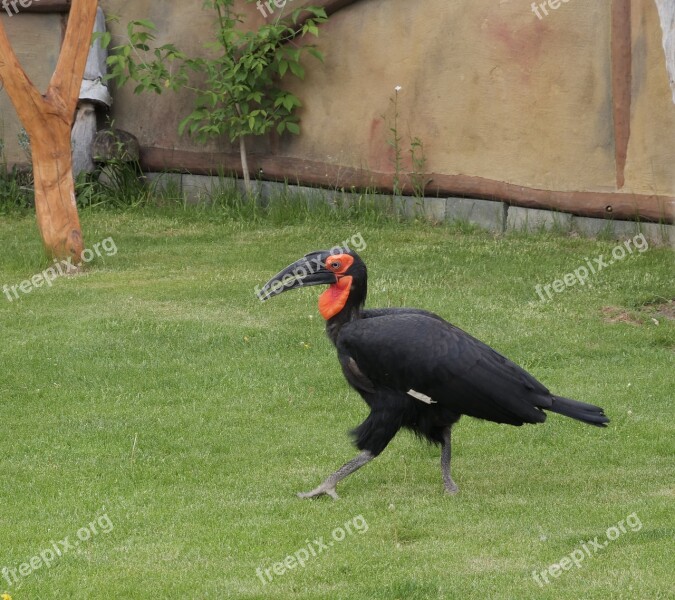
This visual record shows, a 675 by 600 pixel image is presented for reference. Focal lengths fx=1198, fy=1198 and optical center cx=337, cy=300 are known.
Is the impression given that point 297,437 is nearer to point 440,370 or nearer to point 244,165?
point 440,370

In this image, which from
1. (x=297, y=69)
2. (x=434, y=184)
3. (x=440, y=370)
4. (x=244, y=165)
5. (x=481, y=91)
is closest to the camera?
(x=440, y=370)

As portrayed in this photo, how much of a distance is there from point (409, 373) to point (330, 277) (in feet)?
2.15

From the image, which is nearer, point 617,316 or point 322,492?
point 322,492

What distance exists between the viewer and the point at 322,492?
20.7 feet

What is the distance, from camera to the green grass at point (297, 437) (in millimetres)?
5328

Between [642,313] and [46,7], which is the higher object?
[46,7]

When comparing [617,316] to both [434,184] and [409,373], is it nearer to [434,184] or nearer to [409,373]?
[434,184]

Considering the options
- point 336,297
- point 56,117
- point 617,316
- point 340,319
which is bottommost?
point 617,316

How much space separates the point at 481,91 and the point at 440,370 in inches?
269

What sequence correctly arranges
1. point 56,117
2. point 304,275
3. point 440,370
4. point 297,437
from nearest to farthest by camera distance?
1. point 440,370
2. point 304,275
3. point 297,437
4. point 56,117

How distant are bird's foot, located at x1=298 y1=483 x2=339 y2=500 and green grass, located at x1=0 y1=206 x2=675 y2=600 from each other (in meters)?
0.04

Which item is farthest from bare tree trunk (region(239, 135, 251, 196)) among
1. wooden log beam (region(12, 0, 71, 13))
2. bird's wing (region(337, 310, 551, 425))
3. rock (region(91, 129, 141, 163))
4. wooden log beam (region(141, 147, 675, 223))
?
bird's wing (region(337, 310, 551, 425))

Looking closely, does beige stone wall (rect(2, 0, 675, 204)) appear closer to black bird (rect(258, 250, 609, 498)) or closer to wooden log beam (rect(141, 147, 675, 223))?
wooden log beam (rect(141, 147, 675, 223))

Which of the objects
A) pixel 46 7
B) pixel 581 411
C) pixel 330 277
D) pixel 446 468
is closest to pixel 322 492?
pixel 446 468
